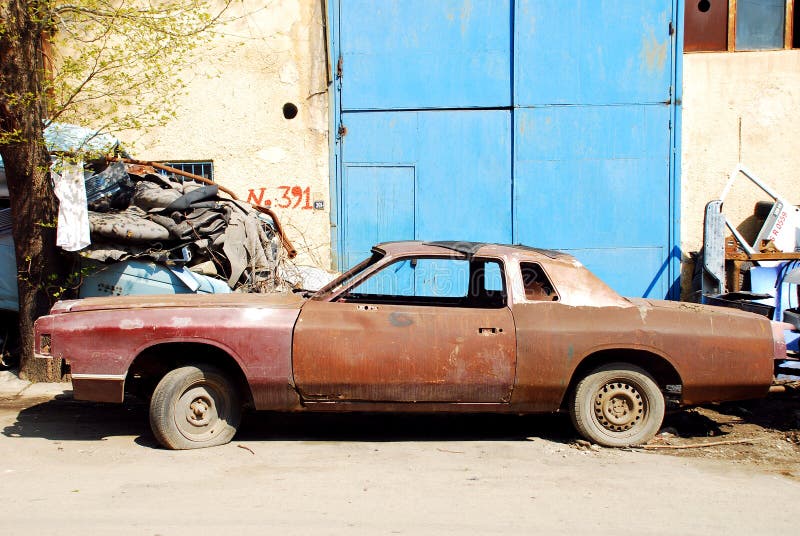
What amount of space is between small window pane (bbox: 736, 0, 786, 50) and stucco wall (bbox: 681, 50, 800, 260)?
185 mm

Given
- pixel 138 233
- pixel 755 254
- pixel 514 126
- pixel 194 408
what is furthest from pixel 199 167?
pixel 755 254

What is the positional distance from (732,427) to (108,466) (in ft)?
15.8

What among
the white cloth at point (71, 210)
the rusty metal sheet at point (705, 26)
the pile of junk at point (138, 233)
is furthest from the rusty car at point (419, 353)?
the rusty metal sheet at point (705, 26)

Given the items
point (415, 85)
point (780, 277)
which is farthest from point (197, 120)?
point (780, 277)

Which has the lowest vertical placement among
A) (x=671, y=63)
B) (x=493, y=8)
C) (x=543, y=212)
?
(x=543, y=212)

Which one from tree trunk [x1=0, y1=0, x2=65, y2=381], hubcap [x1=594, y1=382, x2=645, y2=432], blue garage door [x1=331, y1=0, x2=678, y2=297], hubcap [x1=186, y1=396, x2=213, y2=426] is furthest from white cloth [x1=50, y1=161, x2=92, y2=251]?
hubcap [x1=594, y1=382, x2=645, y2=432]

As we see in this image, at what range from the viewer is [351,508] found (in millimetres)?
4297

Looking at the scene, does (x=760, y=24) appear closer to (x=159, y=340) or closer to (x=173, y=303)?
(x=173, y=303)

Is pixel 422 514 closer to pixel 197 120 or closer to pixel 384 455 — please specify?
pixel 384 455

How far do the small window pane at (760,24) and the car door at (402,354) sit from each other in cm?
684

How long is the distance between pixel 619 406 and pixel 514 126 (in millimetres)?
5077

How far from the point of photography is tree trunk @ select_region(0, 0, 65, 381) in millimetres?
6699

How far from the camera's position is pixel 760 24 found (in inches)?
396

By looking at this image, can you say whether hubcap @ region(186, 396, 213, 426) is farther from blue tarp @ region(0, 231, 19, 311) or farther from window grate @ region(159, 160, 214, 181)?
window grate @ region(159, 160, 214, 181)
